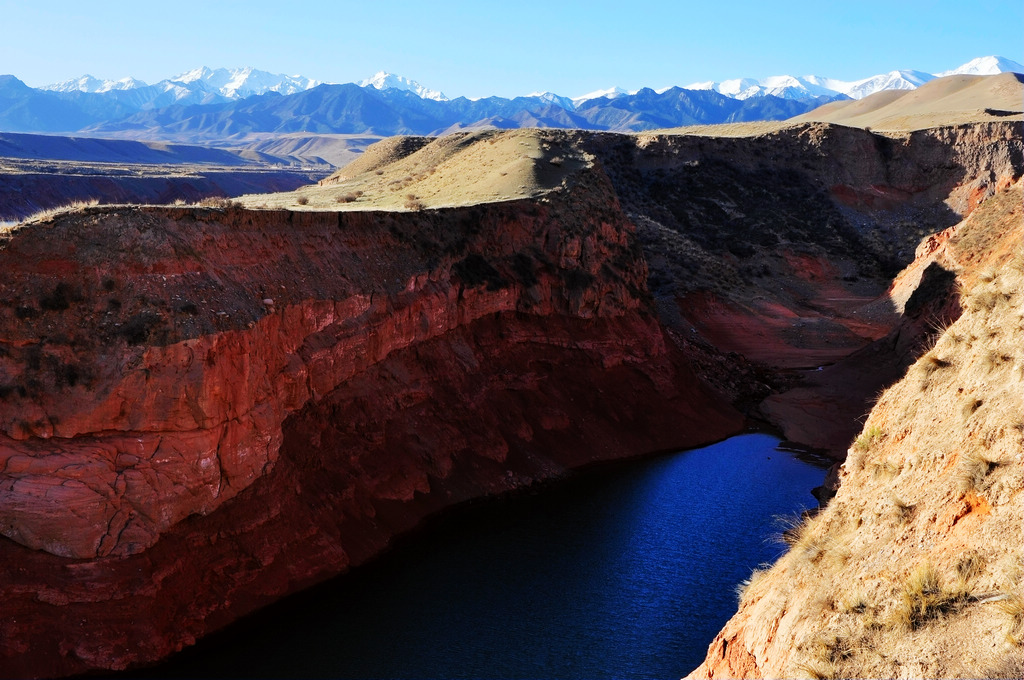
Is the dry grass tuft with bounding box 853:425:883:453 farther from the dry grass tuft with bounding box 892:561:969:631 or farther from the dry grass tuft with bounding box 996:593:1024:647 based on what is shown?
the dry grass tuft with bounding box 996:593:1024:647

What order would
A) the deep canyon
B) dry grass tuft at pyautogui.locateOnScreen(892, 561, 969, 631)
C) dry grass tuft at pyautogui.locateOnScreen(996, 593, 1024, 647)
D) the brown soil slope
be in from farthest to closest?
the deep canyon, dry grass tuft at pyautogui.locateOnScreen(892, 561, 969, 631), the brown soil slope, dry grass tuft at pyautogui.locateOnScreen(996, 593, 1024, 647)

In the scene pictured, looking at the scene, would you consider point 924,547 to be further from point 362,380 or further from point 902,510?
point 362,380

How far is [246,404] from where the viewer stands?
26.6 metres

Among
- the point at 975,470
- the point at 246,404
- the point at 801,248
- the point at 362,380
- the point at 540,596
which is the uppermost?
the point at 975,470

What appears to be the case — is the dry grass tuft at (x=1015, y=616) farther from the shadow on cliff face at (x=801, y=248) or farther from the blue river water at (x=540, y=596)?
the shadow on cliff face at (x=801, y=248)

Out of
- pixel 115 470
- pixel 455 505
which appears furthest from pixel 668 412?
pixel 115 470

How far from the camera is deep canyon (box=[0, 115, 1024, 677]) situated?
21.8m

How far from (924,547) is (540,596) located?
15.5m

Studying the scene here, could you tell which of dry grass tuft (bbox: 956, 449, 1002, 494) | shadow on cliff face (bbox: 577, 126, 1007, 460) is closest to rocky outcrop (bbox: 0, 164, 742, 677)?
shadow on cliff face (bbox: 577, 126, 1007, 460)

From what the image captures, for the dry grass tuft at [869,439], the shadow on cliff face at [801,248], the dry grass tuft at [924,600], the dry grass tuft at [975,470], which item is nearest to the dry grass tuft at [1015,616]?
the dry grass tuft at [924,600]

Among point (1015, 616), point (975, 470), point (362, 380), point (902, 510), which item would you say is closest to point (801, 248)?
point (362, 380)

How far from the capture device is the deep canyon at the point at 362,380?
21.8m

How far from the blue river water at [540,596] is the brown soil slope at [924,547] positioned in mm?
7840

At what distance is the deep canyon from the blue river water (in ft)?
4.27
